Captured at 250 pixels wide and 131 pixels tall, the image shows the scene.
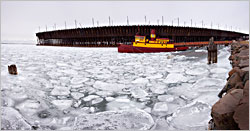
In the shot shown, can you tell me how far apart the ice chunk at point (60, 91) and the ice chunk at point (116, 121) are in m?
1.07

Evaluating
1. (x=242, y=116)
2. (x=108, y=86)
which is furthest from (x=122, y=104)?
(x=242, y=116)

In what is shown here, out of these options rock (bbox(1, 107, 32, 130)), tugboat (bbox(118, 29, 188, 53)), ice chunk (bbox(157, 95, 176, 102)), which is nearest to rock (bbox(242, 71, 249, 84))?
ice chunk (bbox(157, 95, 176, 102))

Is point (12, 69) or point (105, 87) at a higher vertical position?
point (12, 69)

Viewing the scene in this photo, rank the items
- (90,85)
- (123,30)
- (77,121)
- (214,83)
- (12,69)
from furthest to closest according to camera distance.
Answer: (123,30) → (12,69) → (90,85) → (214,83) → (77,121)

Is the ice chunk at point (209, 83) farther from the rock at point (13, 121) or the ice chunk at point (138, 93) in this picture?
the rock at point (13, 121)

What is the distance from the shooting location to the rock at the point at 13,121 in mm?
1652

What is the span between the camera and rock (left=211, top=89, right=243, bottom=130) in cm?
124

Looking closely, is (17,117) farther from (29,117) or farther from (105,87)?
(105,87)

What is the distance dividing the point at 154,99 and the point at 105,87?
1145mm

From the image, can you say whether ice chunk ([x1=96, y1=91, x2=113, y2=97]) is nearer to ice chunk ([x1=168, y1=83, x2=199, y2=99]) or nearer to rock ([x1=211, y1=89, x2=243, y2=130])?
ice chunk ([x1=168, y1=83, x2=199, y2=99])

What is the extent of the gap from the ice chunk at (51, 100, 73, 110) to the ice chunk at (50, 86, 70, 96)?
36 cm

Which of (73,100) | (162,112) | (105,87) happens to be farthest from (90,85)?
(162,112)

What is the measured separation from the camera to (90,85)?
3246 millimetres

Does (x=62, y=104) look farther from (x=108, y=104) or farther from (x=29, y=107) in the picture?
(x=108, y=104)
